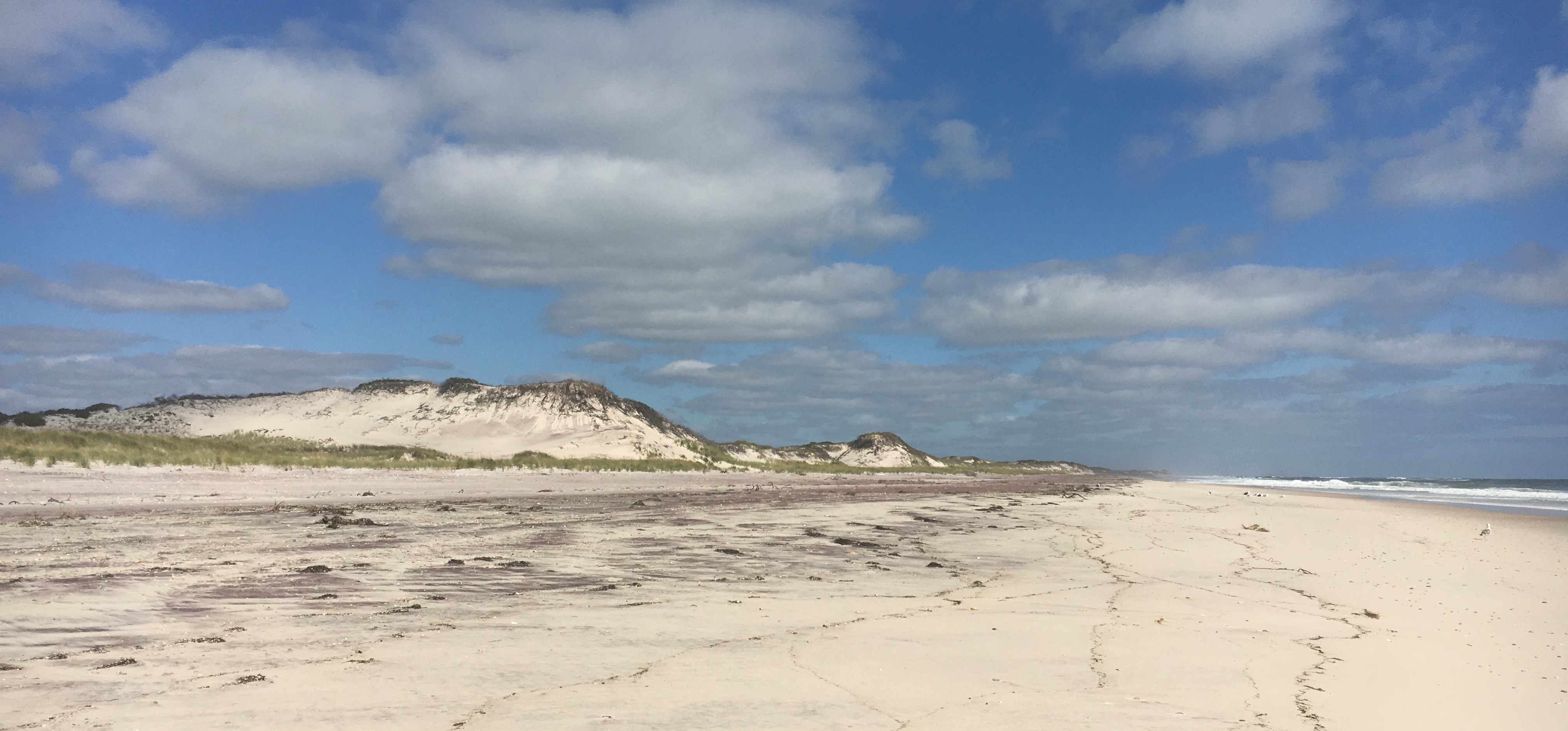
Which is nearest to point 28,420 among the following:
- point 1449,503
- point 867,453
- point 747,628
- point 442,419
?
point 442,419

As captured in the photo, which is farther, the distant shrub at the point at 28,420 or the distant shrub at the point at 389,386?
the distant shrub at the point at 389,386

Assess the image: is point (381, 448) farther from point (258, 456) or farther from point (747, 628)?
point (747, 628)

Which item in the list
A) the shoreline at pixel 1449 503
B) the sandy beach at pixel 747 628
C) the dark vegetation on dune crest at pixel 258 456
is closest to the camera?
the sandy beach at pixel 747 628

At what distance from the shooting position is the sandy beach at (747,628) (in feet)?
14.5

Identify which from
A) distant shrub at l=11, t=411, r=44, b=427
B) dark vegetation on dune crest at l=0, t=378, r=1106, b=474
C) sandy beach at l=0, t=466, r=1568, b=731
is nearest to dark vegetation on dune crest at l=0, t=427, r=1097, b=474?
dark vegetation on dune crest at l=0, t=378, r=1106, b=474

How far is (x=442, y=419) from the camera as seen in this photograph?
55406 millimetres

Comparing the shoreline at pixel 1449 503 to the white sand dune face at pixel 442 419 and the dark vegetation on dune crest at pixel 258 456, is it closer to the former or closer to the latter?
the dark vegetation on dune crest at pixel 258 456

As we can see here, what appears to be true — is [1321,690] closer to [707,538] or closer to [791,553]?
[791,553]

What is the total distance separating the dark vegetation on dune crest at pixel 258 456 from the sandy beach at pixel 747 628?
11823mm

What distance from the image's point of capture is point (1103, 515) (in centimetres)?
2117

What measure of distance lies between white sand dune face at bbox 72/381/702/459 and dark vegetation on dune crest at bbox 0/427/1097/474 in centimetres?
215

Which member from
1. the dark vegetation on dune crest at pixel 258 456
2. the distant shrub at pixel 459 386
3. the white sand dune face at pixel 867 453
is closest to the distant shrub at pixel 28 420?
the dark vegetation on dune crest at pixel 258 456

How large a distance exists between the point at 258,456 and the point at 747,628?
32892 mm

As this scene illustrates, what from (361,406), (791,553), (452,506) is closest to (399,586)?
(791,553)
